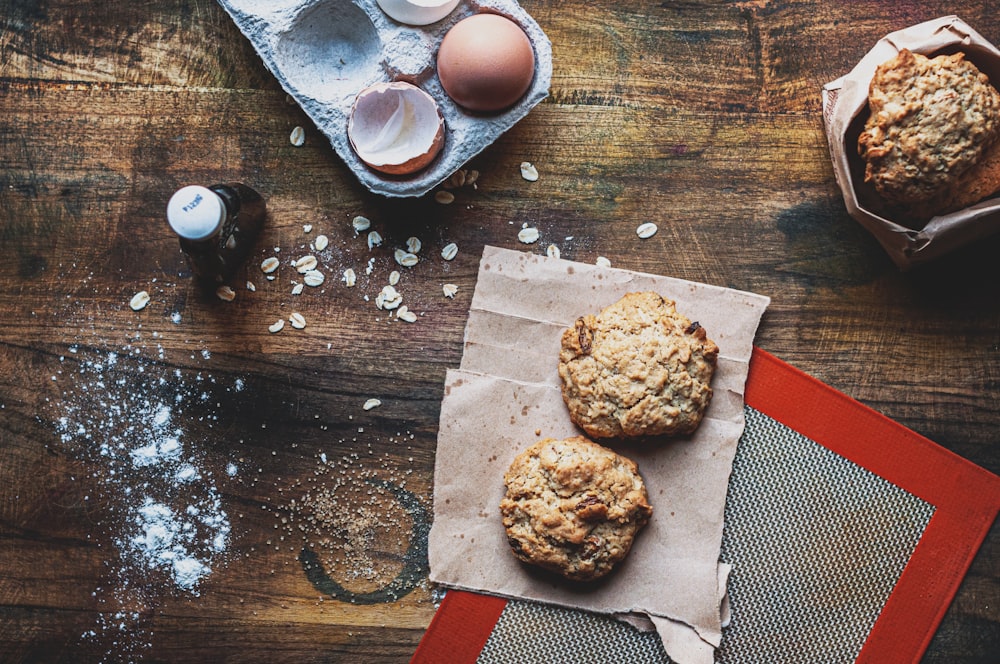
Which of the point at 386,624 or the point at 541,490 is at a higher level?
the point at 541,490

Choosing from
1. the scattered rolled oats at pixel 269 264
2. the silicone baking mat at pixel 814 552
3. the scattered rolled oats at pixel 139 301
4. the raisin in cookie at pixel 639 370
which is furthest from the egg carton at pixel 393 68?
the silicone baking mat at pixel 814 552

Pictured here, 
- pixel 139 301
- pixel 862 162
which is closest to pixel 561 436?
pixel 862 162

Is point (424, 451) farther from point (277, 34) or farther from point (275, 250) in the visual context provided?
point (277, 34)

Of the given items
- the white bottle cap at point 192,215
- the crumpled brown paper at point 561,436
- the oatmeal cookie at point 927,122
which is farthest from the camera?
the crumpled brown paper at point 561,436

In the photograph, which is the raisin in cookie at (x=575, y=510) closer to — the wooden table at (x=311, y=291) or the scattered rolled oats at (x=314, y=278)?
the wooden table at (x=311, y=291)

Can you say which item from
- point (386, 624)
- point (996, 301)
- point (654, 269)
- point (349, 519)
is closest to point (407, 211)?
point (654, 269)

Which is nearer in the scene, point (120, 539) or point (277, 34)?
point (277, 34)
